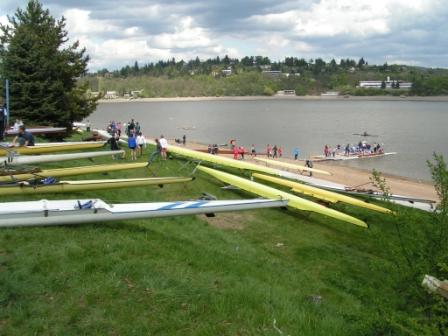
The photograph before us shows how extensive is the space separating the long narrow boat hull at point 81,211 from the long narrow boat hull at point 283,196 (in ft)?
13.1

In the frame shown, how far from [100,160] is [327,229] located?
901 centimetres

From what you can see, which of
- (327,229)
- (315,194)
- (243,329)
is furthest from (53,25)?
(243,329)

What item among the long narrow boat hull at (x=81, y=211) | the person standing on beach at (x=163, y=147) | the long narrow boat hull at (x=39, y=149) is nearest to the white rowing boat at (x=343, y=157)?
the person standing on beach at (x=163, y=147)

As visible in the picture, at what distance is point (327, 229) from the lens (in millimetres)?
12250

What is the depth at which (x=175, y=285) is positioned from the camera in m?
5.82

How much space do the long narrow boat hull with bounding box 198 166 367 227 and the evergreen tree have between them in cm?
897

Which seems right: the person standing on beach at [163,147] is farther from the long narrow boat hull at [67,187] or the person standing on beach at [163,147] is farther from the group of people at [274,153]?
the group of people at [274,153]

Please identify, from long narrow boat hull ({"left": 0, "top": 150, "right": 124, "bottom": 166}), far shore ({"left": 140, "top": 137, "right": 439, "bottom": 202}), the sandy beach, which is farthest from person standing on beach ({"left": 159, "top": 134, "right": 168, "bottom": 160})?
the sandy beach

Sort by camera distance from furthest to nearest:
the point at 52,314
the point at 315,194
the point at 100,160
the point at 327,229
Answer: the point at 100,160 → the point at 315,194 → the point at 327,229 → the point at 52,314

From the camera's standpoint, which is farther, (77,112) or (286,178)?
(77,112)

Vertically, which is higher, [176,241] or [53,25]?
[53,25]

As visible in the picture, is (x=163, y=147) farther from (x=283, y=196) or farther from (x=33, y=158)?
(x=283, y=196)

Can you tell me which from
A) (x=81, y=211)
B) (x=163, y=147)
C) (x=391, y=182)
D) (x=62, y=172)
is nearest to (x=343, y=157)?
(x=391, y=182)

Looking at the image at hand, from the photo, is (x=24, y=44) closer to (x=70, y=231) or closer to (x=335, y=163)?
(x=70, y=231)
